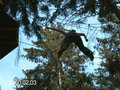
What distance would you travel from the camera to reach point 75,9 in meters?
7.33

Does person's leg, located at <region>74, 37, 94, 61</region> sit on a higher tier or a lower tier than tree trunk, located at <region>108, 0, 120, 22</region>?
lower

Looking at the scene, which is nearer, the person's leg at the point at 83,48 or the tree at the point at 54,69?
the person's leg at the point at 83,48

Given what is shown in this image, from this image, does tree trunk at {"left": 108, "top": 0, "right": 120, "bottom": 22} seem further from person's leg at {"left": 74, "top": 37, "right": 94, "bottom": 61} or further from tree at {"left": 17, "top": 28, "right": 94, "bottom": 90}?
tree at {"left": 17, "top": 28, "right": 94, "bottom": 90}

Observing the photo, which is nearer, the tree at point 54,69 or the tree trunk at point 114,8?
the tree trunk at point 114,8

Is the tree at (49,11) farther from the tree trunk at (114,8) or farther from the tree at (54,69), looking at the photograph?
the tree at (54,69)

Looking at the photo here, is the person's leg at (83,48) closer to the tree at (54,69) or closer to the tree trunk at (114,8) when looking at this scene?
the tree trunk at (114,8)

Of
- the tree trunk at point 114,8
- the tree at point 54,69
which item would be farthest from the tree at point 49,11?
the tree at point 54,69

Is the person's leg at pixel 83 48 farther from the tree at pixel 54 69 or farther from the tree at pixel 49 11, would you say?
the tree at pixel 54 69

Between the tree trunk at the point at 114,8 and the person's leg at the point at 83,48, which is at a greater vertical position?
the tree trunk at the point at 114,8

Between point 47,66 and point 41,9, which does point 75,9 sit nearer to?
point 41,9

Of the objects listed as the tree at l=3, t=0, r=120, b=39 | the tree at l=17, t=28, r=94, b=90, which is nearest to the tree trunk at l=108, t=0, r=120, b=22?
the tree at l=3, t=0, r=120, b=39

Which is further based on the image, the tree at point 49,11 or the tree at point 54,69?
the tree at point 54,69

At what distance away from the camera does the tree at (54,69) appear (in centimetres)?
3098

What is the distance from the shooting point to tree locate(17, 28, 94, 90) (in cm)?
3098
